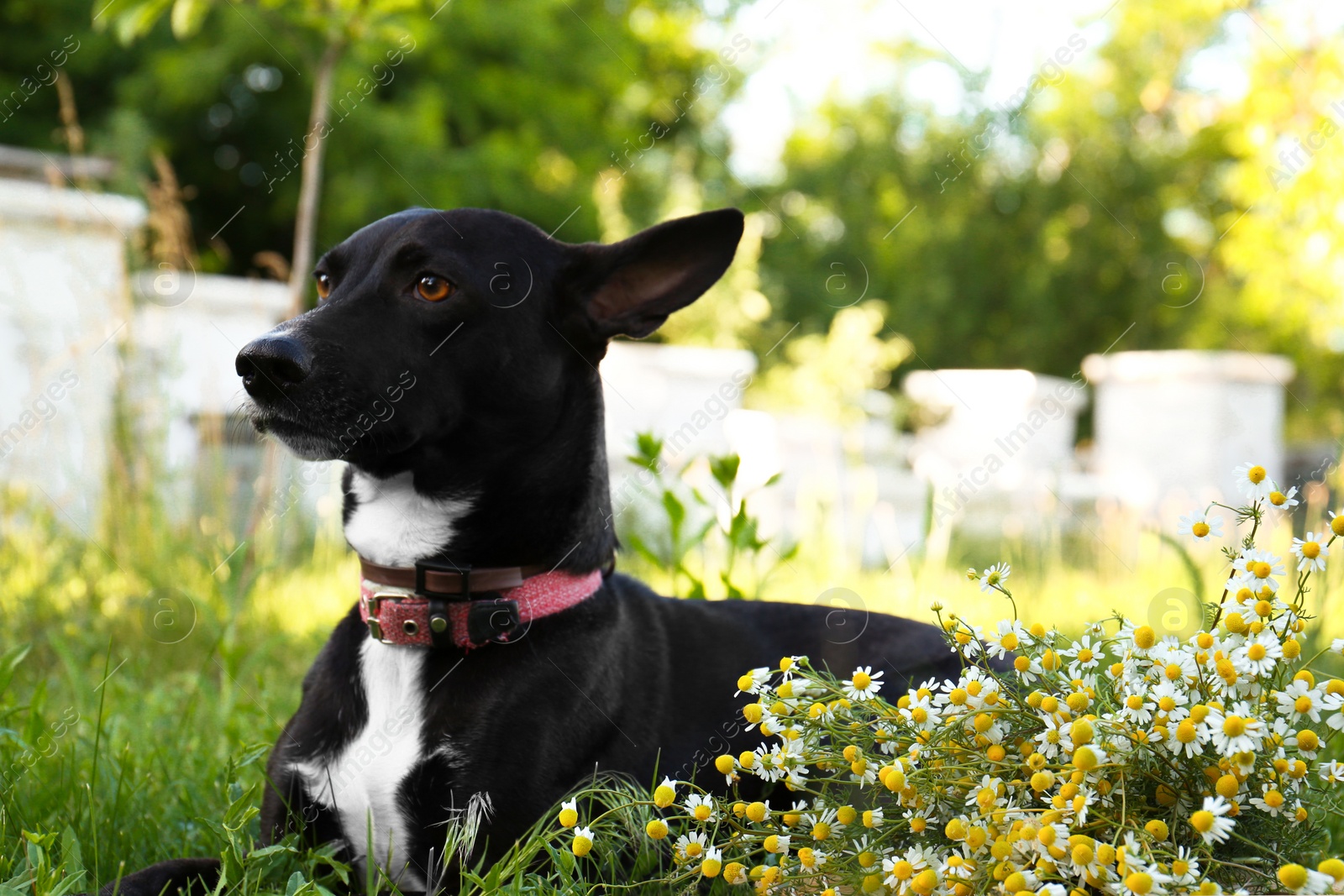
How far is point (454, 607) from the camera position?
2002 millimetres

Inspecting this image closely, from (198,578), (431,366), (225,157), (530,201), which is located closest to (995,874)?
(431,366)

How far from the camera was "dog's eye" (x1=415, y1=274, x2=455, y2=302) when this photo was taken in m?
2.11

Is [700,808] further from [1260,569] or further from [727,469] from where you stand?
[727,469]

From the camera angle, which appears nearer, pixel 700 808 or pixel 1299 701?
pixel 1299 701

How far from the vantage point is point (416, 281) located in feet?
7.01

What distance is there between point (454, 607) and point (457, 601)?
2 cm

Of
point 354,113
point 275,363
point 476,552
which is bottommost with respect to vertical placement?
point 476,552

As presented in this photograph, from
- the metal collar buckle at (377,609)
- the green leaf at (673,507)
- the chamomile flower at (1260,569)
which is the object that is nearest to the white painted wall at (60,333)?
the green leaf at (673,507)

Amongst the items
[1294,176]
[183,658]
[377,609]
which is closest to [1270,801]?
[377,609]

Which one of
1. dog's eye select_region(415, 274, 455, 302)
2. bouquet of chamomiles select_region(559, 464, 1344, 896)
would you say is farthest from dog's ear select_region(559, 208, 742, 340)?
bouquet of chamomiles select_region(559, 464, 1344, 896)

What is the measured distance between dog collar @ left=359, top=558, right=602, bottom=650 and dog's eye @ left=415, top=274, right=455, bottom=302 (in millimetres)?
527

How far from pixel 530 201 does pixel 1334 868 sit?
15051 mm

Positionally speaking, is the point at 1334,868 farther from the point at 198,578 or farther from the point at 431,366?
the point at 198,578

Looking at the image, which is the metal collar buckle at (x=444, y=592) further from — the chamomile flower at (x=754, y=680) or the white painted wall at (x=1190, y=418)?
the white painted wall at (x=1190, y=418)
